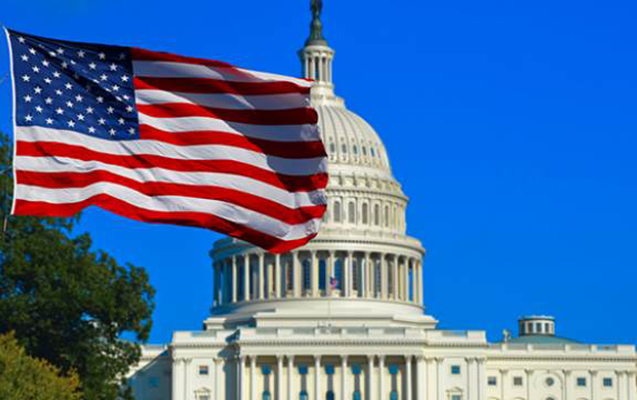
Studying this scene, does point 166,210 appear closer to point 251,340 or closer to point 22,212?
point 22,212

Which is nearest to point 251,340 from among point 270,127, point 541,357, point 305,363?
point 305,363

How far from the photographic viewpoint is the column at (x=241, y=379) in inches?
7096

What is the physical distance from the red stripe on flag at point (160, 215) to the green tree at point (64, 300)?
71722 mm

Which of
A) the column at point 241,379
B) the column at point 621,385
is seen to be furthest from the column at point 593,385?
the column at point 241,379

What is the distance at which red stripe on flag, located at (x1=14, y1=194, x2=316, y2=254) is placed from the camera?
31.7 m

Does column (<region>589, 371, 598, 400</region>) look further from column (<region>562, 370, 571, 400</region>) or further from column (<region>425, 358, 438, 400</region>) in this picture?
column (<region>425, 358, 438, 400</region>)

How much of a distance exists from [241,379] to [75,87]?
490 feet

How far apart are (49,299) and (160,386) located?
8216cm

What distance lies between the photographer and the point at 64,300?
108062 mm

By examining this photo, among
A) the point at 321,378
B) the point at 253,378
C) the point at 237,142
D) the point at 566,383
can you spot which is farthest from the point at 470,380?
the point at 237,142

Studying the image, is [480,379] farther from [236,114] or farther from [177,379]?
[236,114]

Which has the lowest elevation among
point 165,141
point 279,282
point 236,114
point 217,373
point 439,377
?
point 165,141

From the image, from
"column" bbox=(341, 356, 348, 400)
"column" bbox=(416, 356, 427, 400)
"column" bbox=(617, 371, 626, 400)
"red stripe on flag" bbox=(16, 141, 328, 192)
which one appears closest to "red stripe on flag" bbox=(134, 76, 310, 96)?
"red stripe on flag" bbox=(16, 141, 328, 192)

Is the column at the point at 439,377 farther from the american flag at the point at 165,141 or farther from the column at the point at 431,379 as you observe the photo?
the american flag at the point at 165,141
